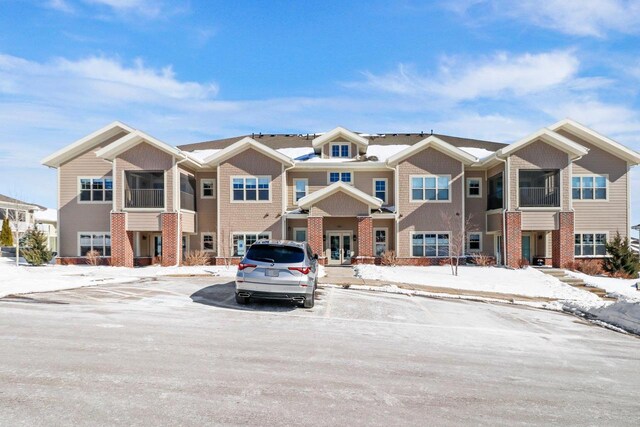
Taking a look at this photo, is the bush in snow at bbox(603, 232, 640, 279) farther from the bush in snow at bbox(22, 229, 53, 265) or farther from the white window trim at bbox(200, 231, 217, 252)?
the bush in snow at bbox(22, 229, 53, 265)

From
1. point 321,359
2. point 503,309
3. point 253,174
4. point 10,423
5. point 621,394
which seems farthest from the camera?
point 253,174

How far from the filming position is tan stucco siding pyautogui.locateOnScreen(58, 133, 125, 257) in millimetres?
28844

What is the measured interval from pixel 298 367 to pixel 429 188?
2308cm

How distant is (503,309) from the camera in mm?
14828

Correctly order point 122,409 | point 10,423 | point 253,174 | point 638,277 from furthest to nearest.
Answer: point 253,174
point 638,277
point 122,409
point 10,423

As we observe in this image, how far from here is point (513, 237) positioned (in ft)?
88.5

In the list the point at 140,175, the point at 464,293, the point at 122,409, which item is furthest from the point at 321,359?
the point at 140,175

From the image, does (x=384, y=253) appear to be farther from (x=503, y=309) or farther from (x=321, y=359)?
(x=321, y=359)

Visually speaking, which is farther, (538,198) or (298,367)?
(538,198)

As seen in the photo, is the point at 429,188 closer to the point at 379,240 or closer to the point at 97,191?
the point at 379,240

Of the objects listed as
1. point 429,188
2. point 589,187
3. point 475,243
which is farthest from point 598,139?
point 429,188

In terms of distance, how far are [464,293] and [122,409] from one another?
48.5 feet

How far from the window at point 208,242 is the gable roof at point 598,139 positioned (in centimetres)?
2161

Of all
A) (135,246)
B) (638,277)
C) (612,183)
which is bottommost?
(638,277)
